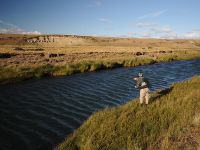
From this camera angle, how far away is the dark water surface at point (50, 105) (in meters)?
12.1

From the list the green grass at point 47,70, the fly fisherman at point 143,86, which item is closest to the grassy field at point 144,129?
the fly fisherman at point 143,86

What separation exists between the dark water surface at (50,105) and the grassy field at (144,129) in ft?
5.03

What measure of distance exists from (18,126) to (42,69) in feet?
59.5

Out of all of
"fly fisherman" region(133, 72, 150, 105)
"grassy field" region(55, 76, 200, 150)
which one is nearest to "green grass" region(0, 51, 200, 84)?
"fly fisherman" region(133, 72, 150, 105)

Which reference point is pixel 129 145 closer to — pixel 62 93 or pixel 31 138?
pixel 31 138

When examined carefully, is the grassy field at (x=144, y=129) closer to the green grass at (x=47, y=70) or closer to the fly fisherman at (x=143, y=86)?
the fly fisherman at (x=143, y=86)

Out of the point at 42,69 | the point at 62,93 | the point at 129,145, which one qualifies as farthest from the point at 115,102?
the point at 42,69

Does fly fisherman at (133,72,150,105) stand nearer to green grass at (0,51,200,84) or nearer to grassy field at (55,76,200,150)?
grassy field at (55,76,200,150)

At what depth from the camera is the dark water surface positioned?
12.1 m

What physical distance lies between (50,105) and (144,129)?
27.4 ft

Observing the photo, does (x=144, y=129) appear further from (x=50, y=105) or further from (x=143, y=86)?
(x=50, y=105)

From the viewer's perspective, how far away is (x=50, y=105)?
17.8 metres

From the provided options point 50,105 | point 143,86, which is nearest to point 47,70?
point 50,105

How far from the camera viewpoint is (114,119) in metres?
12.4
